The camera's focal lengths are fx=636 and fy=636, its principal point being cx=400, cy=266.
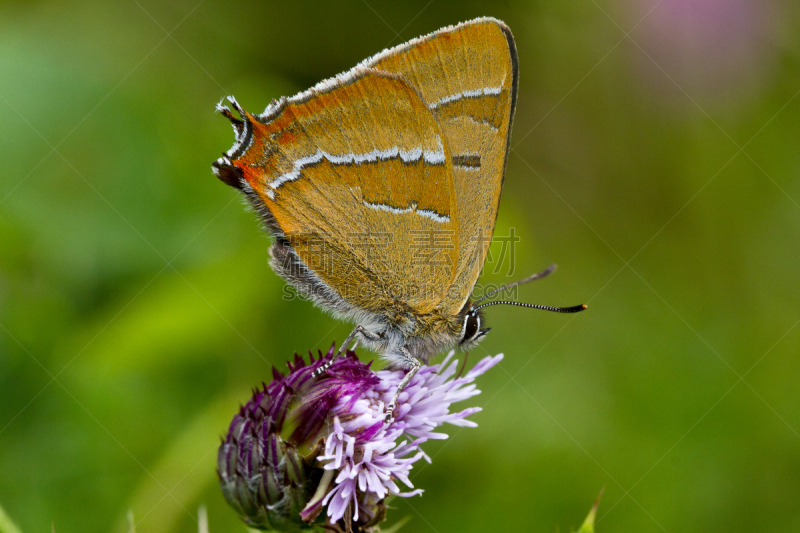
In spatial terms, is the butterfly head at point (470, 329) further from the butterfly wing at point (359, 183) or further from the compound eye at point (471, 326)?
the butterfly wing at point (359, 183)

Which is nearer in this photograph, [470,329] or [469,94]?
[469,94]

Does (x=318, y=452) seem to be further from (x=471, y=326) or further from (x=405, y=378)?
(x=471, y=326)

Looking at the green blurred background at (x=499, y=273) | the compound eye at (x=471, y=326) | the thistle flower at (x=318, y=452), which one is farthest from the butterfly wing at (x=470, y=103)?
the green blurred background at (x=499, y=273)

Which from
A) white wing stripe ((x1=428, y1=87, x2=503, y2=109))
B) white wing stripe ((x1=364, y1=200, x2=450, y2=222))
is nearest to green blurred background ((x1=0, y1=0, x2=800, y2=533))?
white wing stripe ((x1=364, y1=200, x2=450, y2=222))

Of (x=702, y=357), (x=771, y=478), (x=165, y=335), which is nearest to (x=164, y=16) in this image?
(x=165, y=335)

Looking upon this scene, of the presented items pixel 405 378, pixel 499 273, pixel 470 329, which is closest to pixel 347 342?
pixel 405 378

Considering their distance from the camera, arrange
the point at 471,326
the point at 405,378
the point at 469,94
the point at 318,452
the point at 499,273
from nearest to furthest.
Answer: the point at 318,452 → the point at 405,378 → the point at 469,94 → the point at 471,326 → the point at 499,273

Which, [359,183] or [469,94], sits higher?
[469,94]
